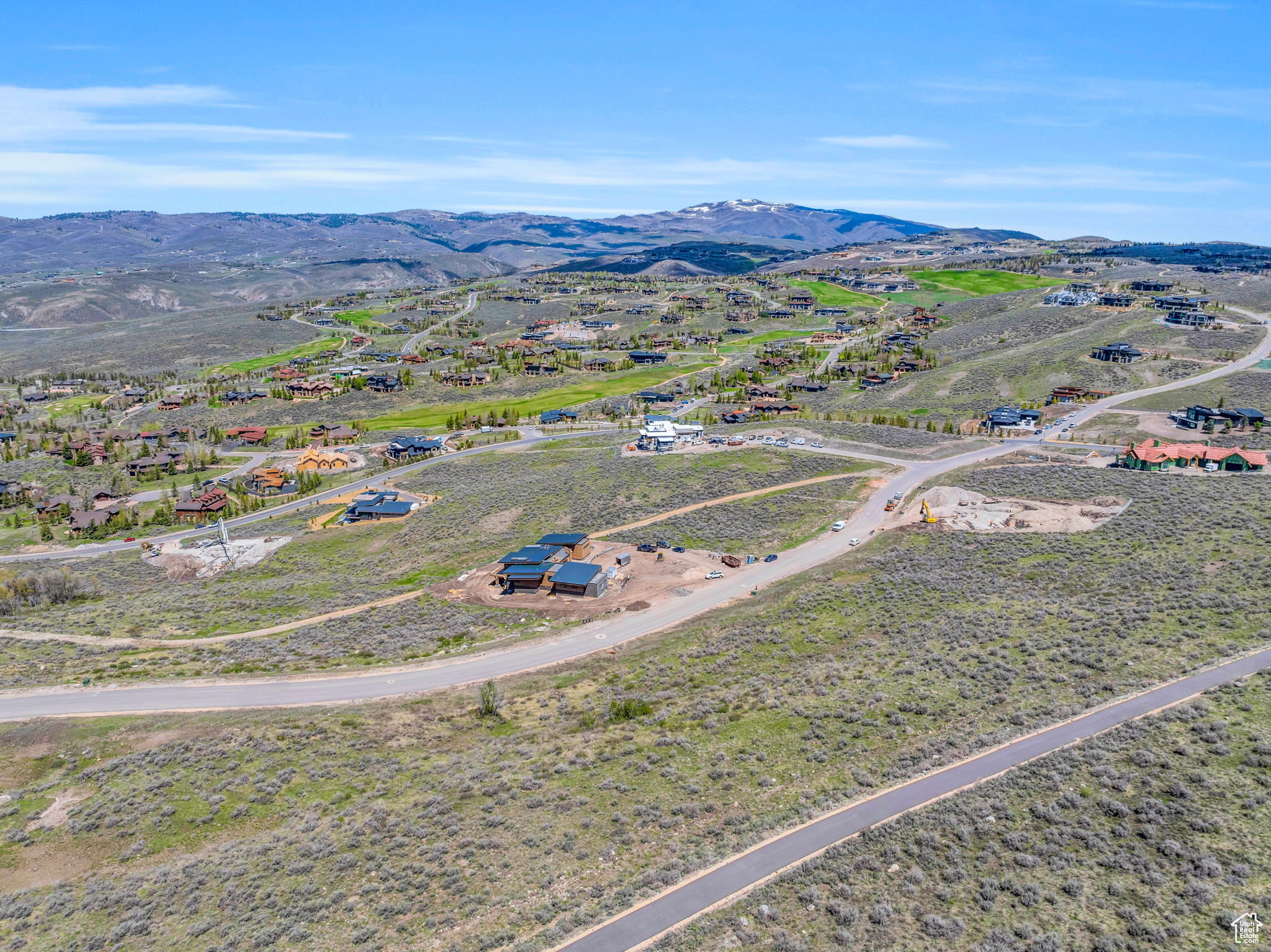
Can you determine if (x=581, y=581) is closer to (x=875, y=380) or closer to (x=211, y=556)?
(x=211, y=556)

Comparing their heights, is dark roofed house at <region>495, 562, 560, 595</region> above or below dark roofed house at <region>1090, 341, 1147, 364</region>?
below

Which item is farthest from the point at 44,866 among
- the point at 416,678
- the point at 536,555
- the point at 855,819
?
the point at 536,555

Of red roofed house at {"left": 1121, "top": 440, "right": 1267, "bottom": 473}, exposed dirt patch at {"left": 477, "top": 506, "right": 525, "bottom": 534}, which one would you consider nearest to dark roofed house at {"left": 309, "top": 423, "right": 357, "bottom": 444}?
exposed dirt patch at {"left": 477, "top": 506, "right": 525, "bottom": 534}

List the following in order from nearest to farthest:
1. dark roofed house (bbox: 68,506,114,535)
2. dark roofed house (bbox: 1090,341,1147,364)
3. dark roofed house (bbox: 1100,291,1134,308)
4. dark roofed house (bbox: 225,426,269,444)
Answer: dark roofed house (bbox: 68,506,114,535) → dark roofed house (bbox: 1090,341,1147,364) → dark roofed house (bbox: 225,426,269,444) → dark roofed house (bbox: 1100,291,1134,308)

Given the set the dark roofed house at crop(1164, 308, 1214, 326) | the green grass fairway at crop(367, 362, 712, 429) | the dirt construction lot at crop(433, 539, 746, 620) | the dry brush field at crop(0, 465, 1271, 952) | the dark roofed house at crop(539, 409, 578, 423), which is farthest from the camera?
the green grass fairway at crop(367, 362, 712, 429)

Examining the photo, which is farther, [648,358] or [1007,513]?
[648,358]

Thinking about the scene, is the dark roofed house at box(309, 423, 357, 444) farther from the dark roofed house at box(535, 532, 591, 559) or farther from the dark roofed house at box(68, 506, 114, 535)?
the dark roofed house at box(535, 532, 591, 559)

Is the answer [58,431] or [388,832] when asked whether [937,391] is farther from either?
[58,431]

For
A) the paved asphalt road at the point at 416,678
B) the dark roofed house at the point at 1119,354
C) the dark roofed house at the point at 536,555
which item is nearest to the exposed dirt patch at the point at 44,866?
the paved asphalt road at the point at 416,678
